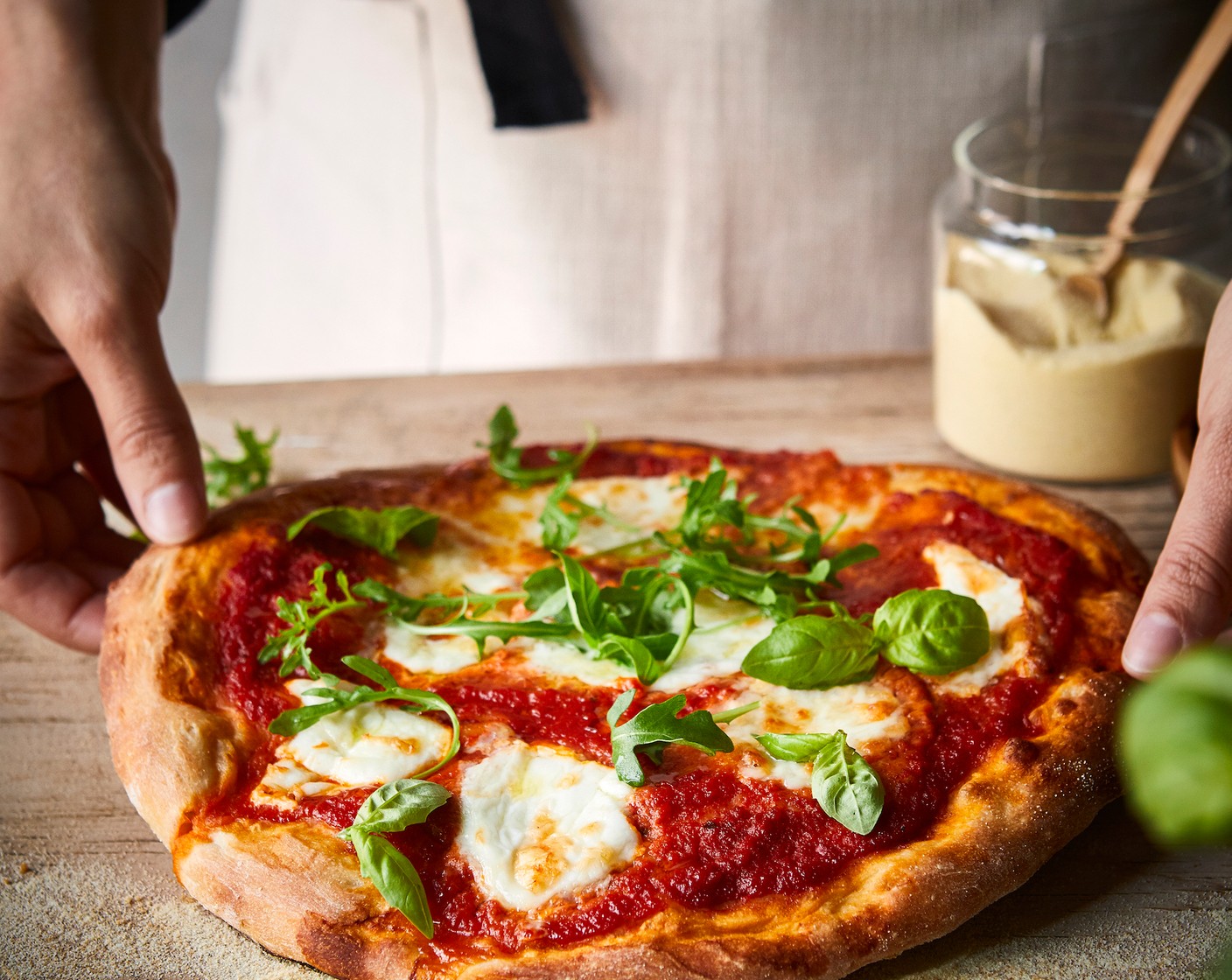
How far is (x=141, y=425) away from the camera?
6.33 feet

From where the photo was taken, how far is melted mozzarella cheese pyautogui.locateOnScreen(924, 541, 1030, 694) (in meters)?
1.71

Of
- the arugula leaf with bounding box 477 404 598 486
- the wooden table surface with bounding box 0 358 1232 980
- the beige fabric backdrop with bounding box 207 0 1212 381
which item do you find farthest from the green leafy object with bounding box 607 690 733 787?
the beige fabric backdrop with bounding box 207 0 1212 381

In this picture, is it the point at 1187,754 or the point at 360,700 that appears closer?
the point at 1187,754

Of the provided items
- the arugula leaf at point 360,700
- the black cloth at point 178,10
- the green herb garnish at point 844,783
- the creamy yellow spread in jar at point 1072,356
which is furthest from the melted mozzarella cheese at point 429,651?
the black cloth at point 178,10

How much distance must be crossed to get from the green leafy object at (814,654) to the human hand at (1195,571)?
1.11 ft

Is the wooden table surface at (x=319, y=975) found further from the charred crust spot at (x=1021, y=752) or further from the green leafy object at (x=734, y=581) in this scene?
the green leafy object at (x=734, y=581)

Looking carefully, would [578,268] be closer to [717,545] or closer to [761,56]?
[761,56]

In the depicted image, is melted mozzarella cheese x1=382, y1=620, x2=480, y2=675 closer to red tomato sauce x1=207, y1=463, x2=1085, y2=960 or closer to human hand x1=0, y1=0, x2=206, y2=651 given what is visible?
red tomato sauce x1=207, y1=463, x2=1085, y2=960

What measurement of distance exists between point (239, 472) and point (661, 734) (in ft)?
4.55

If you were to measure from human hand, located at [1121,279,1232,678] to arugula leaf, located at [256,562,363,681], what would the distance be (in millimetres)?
1063

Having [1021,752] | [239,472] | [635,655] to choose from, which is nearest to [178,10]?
[239,472]

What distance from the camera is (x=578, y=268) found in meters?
3.53

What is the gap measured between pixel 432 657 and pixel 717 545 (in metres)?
0.50

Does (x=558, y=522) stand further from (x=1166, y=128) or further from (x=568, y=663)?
(x=1166, y=128)
